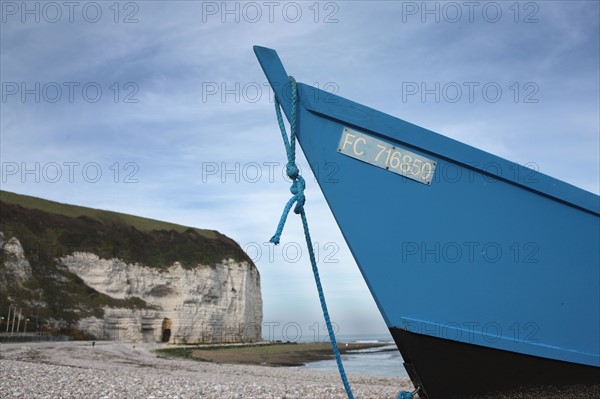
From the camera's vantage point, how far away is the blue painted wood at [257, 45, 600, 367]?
4.10m

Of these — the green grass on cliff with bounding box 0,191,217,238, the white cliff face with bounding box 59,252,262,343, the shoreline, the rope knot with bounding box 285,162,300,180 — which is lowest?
the shoreline

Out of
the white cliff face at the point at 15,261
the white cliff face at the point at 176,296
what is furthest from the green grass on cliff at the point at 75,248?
the white cliff face at the point at 176,296

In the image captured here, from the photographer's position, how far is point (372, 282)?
4.05 m

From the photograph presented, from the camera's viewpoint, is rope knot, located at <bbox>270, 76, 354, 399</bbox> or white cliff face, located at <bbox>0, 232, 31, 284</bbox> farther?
white cliff face, located at <bbox>0, 232, 31, 284</bbox>

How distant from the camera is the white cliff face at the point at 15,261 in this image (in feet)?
106

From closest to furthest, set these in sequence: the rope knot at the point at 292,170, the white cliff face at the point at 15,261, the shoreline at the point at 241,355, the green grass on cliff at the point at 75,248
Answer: the rope knot at the point at 292,170 → the shoreline at the point at 241,355 → the white cliff face at the point at 15,261 → the green grass on cliff at the point at 75,248

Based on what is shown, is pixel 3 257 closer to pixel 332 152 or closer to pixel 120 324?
pixel 120 324

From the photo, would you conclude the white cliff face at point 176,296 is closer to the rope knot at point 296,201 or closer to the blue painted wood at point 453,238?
the rope knot at point 296,201

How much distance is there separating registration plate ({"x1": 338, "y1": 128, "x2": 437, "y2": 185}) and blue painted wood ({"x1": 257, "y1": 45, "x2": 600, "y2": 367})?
5 centimetres

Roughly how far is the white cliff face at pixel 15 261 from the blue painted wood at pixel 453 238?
110 feet

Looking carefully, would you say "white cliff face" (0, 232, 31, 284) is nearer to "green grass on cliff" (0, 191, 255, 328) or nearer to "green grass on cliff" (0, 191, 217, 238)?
"green grass on cliff" (0, 191, 255, 328)

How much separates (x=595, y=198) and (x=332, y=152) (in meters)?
2.35

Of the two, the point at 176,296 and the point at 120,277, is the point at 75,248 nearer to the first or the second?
the point at 120,277

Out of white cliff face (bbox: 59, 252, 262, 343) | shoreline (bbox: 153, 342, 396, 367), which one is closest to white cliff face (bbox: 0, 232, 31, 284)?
white cliff face (bbox: 59, 252, 262, 343)
